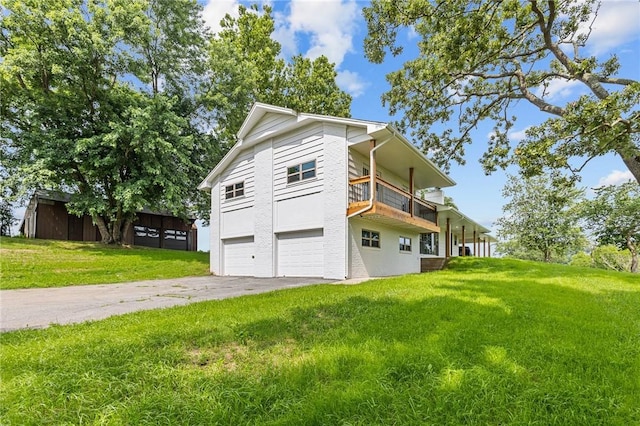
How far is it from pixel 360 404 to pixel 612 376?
7.90 ft

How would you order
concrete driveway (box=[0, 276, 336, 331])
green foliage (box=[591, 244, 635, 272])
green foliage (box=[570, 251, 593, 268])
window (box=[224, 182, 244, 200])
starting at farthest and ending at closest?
green foliage (box=[570, 251, 593, 268]) < green foliage (box=[591, 244, 635, 272]) < window (box=[224, 182, 244, 200]) < concrete driveway (box=[0, 276, 336, 331])

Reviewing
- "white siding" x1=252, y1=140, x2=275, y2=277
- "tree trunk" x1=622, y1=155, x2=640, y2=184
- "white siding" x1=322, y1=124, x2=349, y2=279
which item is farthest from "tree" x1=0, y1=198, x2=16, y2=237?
"tree trunk" x1=622, y1=155, x2=640, y2=184

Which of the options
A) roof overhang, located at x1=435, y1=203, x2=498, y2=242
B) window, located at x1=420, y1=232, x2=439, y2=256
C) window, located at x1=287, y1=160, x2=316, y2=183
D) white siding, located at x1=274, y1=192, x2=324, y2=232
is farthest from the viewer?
window, located at x1=420, y1=232, x2=439, y2=256

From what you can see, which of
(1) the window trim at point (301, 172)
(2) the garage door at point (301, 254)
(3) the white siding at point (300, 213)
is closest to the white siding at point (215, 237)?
(2) the garage door at point (301, 254)

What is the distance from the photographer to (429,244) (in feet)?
68.9

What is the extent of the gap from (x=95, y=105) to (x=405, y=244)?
1977 centimetres

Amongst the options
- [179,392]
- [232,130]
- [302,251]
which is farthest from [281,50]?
[179,392]

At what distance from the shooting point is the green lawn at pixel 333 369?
2.39m

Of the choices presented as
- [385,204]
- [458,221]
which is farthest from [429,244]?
[385,204]

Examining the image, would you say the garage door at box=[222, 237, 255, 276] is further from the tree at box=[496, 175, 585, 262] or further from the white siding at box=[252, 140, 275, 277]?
the tree at box=[496, 175, 585, 262]

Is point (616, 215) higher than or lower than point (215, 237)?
higher

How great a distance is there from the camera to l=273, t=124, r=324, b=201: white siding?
1226 cm

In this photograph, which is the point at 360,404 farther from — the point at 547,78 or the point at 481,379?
the point at 547,78

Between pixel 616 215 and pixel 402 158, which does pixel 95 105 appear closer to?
pixel 402 158
